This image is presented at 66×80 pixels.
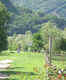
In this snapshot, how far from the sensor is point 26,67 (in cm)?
361

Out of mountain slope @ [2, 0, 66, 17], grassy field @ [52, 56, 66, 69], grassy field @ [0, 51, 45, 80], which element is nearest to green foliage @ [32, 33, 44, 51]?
grassy field @ [0, 51, 45, 80]

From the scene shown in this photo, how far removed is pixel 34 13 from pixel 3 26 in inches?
29.3

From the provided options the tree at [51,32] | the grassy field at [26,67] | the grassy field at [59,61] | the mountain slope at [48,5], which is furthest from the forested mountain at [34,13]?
the grassy field at [59,61]

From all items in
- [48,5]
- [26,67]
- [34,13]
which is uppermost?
[48,5]

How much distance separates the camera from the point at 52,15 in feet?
12.0

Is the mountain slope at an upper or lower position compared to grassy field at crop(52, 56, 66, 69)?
upper

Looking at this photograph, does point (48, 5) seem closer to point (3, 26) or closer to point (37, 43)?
point (37, 43)

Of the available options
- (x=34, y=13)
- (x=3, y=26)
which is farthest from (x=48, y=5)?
(x=3, y=26)

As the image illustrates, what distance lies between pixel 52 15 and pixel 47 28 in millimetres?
307

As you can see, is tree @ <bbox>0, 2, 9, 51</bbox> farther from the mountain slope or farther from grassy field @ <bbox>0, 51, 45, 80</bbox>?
grassy field @ <bbox>0, 51, 45, 80</bbox>

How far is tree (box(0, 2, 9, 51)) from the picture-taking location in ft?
12.1

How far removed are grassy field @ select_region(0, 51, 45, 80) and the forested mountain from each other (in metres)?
0.56

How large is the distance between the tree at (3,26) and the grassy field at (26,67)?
376 millimetres

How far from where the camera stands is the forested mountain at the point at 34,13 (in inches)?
143
